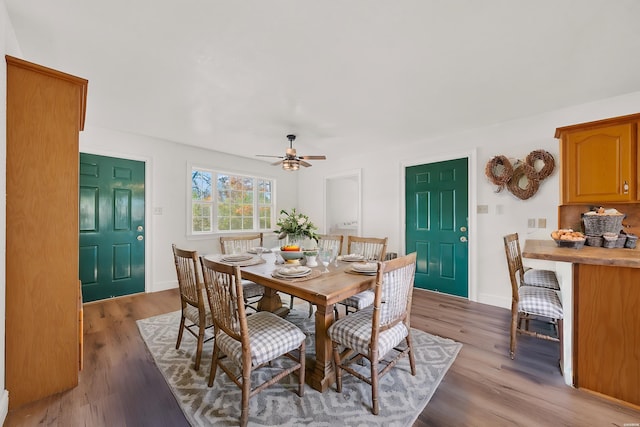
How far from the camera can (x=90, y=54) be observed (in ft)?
6.26

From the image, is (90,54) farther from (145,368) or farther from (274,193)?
(274,193)

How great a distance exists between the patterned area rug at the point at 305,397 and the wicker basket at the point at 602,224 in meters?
1.56

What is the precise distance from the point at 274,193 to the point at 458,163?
3.51 metres

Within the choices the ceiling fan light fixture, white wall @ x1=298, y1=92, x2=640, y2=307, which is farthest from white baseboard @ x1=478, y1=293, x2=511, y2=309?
the ceiling fan light fixture

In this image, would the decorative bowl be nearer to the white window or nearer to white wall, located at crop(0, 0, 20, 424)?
white wall, located at crop(0, 0, 20, 424)

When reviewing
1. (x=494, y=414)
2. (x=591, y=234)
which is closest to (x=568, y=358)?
(x=494, y=414)

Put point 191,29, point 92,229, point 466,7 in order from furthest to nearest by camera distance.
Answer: point 92,229, point 191,29, point 466,7

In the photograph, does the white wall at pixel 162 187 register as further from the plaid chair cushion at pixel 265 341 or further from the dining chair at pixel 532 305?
the dining chair at pixel 532 305

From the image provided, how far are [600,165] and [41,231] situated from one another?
443 cm

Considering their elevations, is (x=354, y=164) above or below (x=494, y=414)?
above

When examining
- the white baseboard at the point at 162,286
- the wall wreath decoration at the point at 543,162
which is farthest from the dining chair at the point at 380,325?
the white baseboard at the point at 162,286

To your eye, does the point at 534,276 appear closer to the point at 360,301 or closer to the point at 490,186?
the point at 490,186

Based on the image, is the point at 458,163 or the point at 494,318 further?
the point at 458,163

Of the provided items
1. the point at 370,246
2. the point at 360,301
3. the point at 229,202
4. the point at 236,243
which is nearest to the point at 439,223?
the point at 370,246
